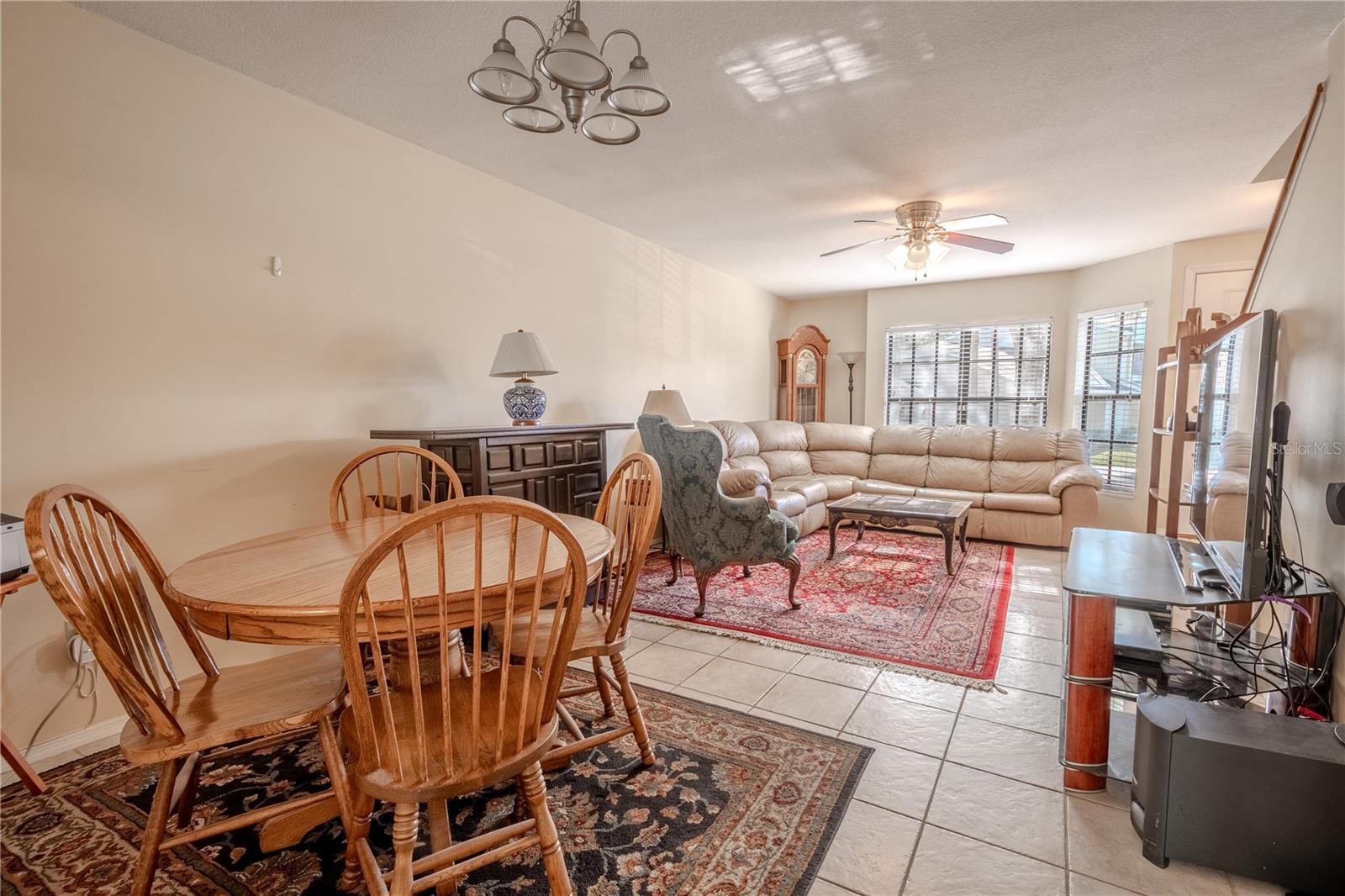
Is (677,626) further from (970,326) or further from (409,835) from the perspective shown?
(970,326)

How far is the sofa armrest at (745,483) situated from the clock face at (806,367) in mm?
3199

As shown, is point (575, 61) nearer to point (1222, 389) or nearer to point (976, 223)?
point (1222, 389)

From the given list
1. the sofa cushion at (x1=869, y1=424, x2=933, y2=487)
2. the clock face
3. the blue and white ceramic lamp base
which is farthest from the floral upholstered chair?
the clock face

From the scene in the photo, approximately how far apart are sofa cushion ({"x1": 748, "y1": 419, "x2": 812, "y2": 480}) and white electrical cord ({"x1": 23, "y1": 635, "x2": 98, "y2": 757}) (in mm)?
4625

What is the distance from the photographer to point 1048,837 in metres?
1.53

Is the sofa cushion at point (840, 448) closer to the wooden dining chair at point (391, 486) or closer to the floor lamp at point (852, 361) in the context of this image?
the floor lamp at point (852, 361)

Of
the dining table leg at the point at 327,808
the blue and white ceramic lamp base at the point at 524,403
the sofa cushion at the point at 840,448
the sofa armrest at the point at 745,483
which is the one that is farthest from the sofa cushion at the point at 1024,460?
the dining table leg at the point at 327,808

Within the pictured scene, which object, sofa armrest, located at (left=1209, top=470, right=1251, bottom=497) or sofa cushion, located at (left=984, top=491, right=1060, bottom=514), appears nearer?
sofa armrest, located at (left=1209, top=470, right=1251, bottom=497)

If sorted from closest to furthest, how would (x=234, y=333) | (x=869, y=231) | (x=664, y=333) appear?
1. (x=234, y=333)
2. (x=869, y=231)
3. (x=664, y=333)

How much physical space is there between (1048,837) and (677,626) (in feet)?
5.91

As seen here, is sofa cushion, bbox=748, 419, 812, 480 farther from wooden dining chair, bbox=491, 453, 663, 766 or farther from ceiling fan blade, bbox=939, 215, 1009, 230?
wooden dining chair, bbox=491, 453, 663, 766

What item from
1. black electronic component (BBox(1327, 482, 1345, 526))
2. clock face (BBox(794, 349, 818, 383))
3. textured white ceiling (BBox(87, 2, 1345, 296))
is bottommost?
black electronic component (BBox(1327, 482, 1345, 526))

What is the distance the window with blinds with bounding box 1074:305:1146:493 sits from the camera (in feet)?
16.6

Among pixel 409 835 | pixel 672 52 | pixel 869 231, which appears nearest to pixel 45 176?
pixel 672 52
